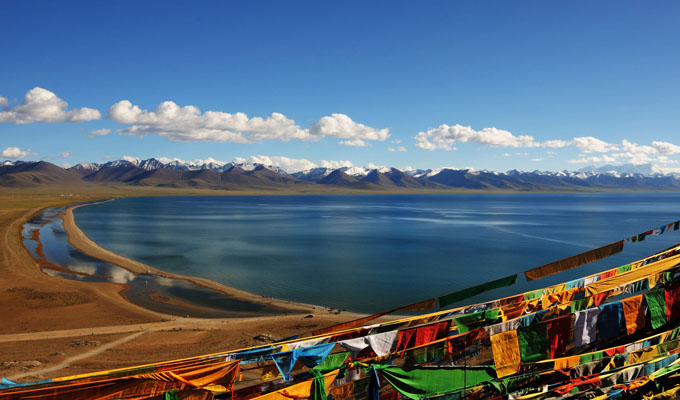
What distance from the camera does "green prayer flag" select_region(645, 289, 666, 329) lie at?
1263cm

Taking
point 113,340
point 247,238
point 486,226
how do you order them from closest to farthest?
point 113,340 → point 247,238 → point 486,226

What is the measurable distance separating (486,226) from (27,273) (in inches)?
3370

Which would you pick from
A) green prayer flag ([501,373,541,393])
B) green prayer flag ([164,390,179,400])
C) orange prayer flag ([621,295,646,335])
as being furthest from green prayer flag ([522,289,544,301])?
green prayer flag ([164,390,179,400])

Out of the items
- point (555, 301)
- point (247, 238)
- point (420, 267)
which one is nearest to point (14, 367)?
point (555, 301)

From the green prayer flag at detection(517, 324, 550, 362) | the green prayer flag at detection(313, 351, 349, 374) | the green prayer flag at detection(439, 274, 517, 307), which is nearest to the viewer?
the green prayer flag at detection(313, 351, 349, 374)

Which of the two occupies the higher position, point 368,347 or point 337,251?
point 368,347

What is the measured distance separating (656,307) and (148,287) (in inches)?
1473

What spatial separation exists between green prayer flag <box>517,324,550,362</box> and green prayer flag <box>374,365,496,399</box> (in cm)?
167

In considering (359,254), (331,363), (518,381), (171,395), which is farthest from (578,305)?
(359,254)

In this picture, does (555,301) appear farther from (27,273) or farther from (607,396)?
(27,273)

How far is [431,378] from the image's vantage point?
960cm

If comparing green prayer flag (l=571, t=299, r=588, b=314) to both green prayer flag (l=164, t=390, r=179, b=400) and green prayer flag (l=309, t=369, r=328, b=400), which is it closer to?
green prayer flag (l=309, t=369, r=328, b=400)

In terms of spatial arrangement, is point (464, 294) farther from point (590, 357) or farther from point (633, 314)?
point (633, 314)

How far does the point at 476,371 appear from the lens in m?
10.1
